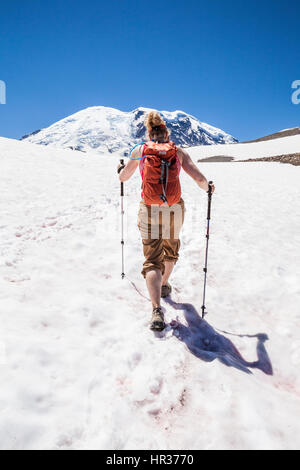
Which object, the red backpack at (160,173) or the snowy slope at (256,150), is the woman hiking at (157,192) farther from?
the snowy slope at (256,150)

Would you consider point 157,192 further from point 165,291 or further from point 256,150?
point 256,150

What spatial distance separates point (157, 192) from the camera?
370 centimetres

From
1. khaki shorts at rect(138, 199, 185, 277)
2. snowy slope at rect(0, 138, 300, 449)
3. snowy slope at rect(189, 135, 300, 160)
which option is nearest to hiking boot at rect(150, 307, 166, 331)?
snowy slope at rect(0, 138, 300, 449)

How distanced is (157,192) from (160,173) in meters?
0.28

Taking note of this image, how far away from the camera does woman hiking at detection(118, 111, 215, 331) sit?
3617 millimetres

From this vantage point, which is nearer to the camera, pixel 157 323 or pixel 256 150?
pixel 157 323

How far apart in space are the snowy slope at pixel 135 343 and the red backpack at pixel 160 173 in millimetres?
2009

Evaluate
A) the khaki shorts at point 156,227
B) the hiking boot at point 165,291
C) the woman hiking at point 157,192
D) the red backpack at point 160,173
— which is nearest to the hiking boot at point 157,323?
the woman hiking at point 157,192

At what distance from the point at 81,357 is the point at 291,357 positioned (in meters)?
3.28

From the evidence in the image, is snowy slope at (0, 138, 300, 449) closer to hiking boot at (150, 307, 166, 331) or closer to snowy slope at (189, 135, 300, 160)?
hiking boot at (150, 307, 166, 331)

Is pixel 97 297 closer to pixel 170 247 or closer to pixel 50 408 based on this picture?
pixel 170 247

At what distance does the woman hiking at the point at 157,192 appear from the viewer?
11.9 ft

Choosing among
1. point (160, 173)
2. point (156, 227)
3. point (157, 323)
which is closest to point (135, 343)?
point (157, 323)

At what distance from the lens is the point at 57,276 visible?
4.89 m
